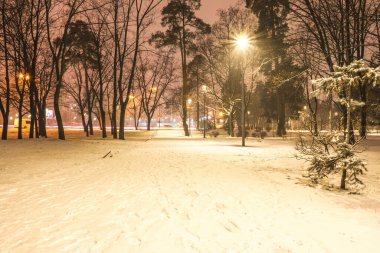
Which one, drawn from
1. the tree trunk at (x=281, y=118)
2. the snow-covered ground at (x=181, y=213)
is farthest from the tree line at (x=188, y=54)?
the snow-covered ground at (x=181, y=213)

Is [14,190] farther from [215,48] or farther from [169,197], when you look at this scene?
[215,48]

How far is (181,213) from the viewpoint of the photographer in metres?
5.40

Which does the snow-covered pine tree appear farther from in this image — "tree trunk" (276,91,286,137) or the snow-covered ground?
"tree trunk" (276,91,286,137)

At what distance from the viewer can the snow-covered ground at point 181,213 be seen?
4070 mm

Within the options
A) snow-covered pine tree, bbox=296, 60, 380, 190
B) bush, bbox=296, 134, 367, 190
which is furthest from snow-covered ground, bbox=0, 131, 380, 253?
snow-covered pine tree, bbox=296, 60, 380, 190

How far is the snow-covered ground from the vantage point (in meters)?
4.07

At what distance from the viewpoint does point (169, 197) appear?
21.4ft

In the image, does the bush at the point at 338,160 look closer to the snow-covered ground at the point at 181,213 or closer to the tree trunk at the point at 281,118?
the snow-covered ground at the point at 181,213

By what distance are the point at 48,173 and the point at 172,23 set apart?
1056 inches

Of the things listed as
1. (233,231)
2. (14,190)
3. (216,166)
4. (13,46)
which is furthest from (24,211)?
(13,46)

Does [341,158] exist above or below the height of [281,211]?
above

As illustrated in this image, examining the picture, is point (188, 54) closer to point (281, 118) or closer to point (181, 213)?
point (281, 118)

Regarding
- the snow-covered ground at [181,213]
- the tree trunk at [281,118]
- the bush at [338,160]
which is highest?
the tree trunk at [281,118]

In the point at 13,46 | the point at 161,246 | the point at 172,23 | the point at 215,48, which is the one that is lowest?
the point at 161,246
